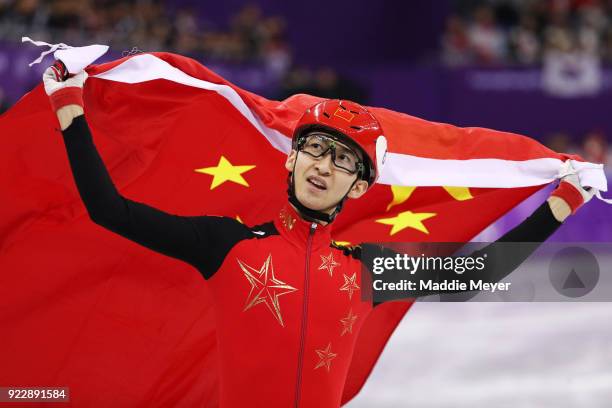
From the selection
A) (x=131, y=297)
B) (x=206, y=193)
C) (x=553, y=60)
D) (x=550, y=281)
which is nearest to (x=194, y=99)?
(x=206, y=193)

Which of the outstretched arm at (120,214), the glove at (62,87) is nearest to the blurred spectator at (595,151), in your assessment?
the outstretched arm at (120,214)

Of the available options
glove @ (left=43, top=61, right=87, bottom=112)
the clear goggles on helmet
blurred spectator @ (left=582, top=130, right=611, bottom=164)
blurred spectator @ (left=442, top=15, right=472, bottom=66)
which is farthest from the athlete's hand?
blurred spectator @ (left=442, top=15, right=472, bottom=66)

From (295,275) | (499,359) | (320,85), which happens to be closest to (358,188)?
(295,275)

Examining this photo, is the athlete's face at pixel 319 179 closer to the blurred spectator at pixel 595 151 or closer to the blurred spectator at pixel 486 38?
the blurred spectator at pixel 595 151

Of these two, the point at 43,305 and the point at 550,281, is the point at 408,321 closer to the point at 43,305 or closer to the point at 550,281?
the point at 550,281

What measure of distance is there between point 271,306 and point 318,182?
19.5 inches

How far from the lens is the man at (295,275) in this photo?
381cm

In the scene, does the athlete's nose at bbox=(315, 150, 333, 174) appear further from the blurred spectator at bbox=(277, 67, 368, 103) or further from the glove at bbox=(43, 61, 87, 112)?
the blurred spectator at bbox=(277, 67, 368, 103)

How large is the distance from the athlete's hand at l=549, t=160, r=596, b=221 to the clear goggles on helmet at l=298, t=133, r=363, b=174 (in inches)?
49.7

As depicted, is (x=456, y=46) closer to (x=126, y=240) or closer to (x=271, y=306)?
(x=126, y=240)

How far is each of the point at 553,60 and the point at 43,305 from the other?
13.2 metres

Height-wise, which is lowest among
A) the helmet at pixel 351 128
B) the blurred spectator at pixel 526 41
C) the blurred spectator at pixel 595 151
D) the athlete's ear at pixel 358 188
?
the athlete's ear at pixel 358 188

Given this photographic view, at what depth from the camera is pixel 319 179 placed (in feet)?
12.6

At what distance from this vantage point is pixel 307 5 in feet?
64.6
